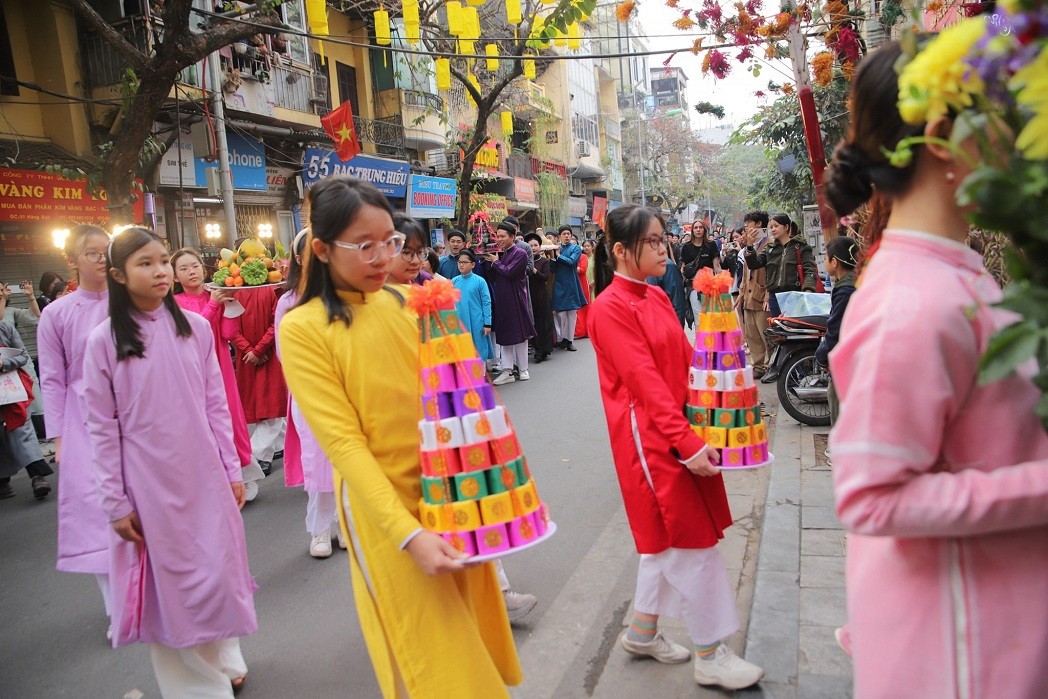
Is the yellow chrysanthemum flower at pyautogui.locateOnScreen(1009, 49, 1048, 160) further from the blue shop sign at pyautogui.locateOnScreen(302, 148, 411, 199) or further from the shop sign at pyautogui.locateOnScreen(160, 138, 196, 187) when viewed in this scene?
the blue shop sign at pyautogui.locateOnScreen(302, 148, 411, 199)

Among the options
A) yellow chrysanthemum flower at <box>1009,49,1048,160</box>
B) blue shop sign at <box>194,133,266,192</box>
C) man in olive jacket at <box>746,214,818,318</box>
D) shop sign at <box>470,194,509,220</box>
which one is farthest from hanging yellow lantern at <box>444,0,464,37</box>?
yellow chrysanthemum flower at <box>1009,49,1048,160</box>

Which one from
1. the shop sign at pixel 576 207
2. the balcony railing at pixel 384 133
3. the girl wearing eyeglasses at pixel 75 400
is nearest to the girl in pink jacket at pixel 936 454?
the girl wearing eyeglasses at pixel 75 400

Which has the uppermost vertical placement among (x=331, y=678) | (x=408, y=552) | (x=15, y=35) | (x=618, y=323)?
(x=15, y=35)

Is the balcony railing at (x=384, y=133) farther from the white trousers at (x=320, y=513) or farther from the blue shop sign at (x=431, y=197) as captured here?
the white trousers at (x=320, y=513)

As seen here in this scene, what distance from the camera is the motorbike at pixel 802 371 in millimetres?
6617

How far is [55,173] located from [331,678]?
10.1 meters

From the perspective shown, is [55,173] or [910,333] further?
[55,173]

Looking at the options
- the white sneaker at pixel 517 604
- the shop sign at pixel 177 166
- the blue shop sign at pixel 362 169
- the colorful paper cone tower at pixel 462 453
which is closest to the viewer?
the colorful paper cone tower at pixel 462 453

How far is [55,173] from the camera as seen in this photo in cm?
1063

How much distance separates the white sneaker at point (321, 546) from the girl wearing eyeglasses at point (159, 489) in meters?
1.65

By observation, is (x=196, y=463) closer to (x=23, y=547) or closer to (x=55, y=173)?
(x=23, y=547)

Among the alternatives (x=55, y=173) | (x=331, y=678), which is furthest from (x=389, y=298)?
(x=55, y=173)

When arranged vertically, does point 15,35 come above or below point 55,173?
above

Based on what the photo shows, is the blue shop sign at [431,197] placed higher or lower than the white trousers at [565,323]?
higher
